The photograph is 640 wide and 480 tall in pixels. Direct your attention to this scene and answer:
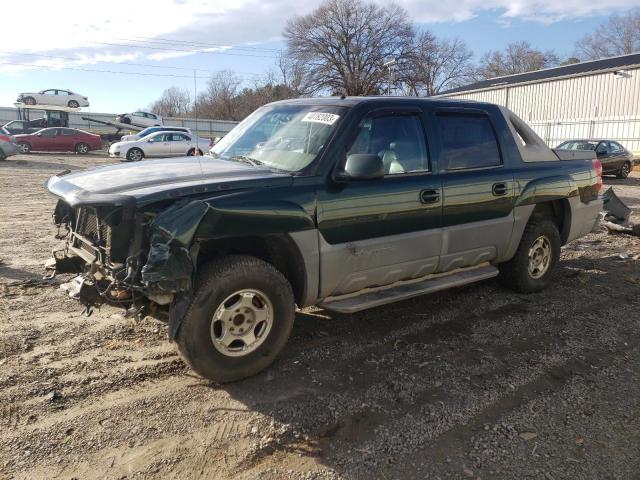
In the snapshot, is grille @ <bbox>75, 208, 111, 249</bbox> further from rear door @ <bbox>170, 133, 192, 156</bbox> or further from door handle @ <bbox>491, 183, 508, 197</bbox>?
rear door @ <bbox>170, 133, 192, 156</bbox>

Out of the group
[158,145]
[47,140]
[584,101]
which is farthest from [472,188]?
[584,101]

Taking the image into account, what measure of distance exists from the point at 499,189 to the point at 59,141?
3023 cm

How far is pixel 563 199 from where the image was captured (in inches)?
230

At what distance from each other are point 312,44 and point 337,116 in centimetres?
5440

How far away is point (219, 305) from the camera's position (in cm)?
342

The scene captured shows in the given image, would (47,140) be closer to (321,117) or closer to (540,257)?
(321,117)

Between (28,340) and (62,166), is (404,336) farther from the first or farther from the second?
(62,166)

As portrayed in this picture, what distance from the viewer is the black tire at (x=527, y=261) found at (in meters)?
5.52

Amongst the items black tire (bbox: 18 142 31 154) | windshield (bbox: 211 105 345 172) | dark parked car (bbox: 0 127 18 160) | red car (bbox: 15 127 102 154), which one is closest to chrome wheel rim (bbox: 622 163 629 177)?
windshield (bbox: 211 105 345 172)

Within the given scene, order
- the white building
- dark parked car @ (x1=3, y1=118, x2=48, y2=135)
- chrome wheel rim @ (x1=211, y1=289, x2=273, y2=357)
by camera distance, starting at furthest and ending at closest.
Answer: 1. dark parked car @ (x1=3, y1=118, x2=48, y2=135)
2. the white building
3. chrome wheel rim @ (x1=211, y1=289, x2=273, y2=357)

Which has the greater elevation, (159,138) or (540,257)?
(159,138)

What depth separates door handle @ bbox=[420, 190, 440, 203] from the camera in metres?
4.40

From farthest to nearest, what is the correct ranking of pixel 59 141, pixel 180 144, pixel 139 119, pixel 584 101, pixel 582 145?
pixel 139 119
pixel 584 101
pixel 59 141
pixel 180 144
pixel 582 145

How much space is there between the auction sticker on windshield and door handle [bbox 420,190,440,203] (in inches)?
38.0
